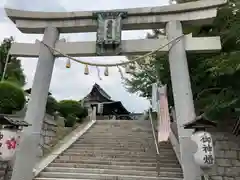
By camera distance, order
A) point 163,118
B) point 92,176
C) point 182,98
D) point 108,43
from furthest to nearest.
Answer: point 108,43 → point 92,176 → point 163,118 → point 182,98

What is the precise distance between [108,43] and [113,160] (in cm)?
380

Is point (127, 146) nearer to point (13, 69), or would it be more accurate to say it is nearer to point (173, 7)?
point (173, 7)

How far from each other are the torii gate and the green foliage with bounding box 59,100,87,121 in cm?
661

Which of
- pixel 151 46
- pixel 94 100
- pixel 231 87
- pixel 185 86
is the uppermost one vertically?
pixel 94 100

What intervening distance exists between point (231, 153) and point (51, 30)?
6829mm

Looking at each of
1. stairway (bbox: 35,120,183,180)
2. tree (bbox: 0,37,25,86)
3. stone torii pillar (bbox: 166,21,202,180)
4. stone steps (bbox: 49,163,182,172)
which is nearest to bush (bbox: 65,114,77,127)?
stairway (bbox: 35,120,183,180)

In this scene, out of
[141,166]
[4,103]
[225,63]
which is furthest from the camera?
[4,103]

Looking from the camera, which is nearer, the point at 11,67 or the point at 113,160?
the point at 113,160

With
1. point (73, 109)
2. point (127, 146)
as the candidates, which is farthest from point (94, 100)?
point (127, 146)

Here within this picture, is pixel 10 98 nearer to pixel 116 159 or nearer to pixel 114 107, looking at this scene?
pixel 116 159

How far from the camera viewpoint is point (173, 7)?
7.90 metres

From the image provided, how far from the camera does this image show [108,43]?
7.81 meters

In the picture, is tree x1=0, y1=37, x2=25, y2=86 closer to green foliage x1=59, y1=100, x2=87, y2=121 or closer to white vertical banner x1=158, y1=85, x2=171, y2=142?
green foliage x1=59, y1=100, x2=87, y2=121

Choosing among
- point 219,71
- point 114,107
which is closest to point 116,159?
point 219,71
